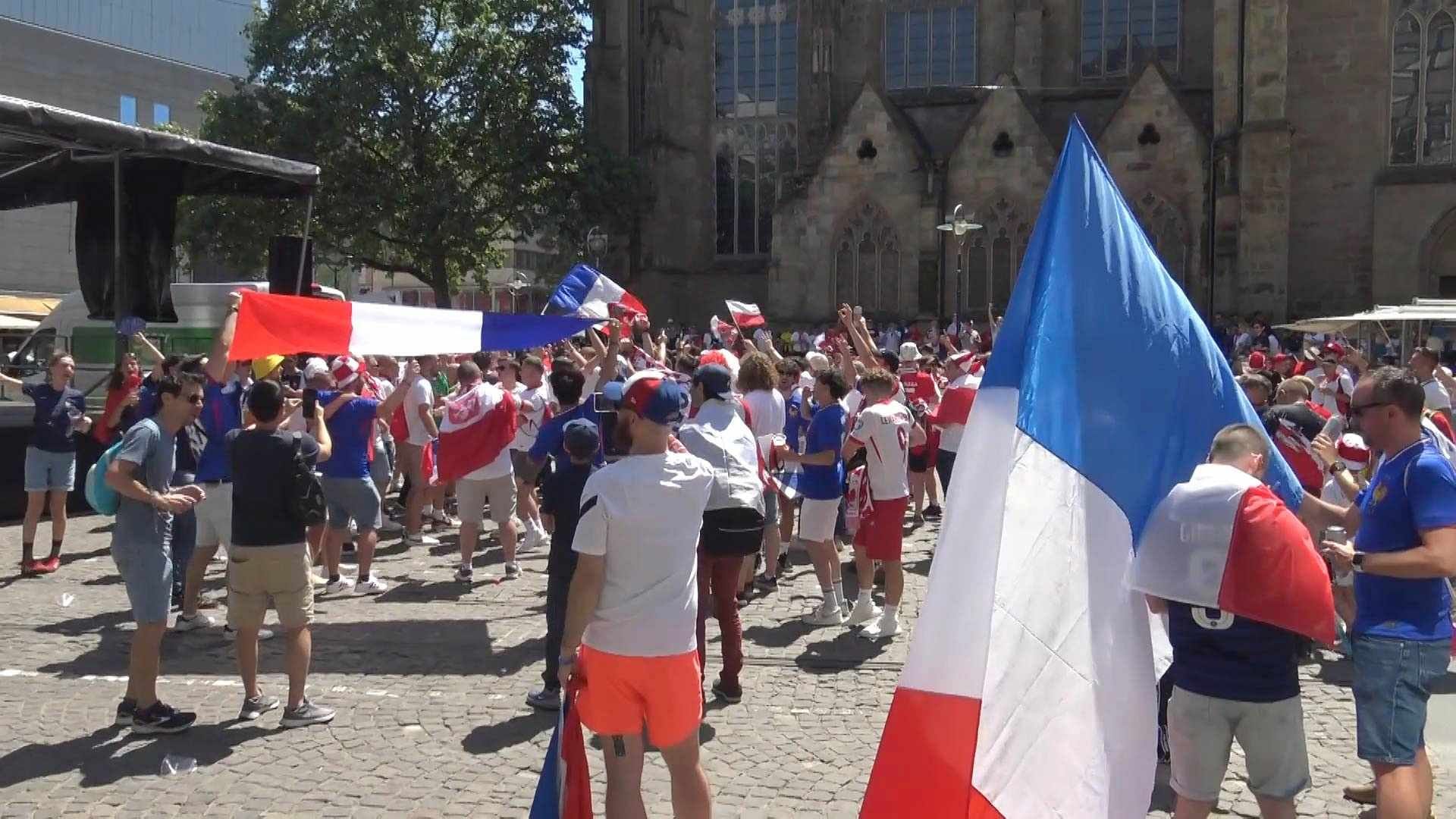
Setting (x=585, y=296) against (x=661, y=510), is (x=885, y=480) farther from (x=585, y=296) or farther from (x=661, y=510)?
(x=585, y=296)

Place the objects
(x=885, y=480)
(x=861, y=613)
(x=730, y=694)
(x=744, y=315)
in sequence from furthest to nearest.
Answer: (x=744, y=315)
(x=861, y=613)
(x=885, y=480)
(x=730, y=694)

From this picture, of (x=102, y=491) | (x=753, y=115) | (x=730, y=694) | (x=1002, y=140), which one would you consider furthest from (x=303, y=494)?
(x=753, y=115)

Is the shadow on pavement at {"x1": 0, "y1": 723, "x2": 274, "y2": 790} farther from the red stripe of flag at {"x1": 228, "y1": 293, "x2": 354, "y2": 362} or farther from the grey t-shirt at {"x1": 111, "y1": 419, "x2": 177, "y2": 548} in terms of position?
the red stripe of flag at {"x1": 228, "y1": 293, "x2": 354, "y2": 362}

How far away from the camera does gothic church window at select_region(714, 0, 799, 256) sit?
3781 cm

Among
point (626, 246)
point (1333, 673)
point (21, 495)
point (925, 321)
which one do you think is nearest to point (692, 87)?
point (626, 246)

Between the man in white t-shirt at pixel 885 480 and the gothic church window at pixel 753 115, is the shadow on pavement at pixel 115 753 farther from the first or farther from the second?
the gothic church window at pixel 753 115

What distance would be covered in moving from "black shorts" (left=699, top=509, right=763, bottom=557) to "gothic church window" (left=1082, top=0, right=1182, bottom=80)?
30.8 metres

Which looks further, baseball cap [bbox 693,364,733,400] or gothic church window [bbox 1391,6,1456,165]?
gothic church window [bbox 1391,6,1456,165]

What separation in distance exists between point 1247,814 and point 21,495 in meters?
13.8

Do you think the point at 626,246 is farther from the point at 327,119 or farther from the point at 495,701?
the point at 495,701

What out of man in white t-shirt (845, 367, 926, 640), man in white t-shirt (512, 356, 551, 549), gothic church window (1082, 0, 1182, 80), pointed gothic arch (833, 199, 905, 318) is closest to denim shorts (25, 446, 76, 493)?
man in white t-shirt (512, 356, 551, 549)

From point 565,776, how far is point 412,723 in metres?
2.91

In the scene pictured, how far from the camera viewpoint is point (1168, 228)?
30.9 m

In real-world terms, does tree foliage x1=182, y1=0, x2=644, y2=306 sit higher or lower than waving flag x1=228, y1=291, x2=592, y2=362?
higher
